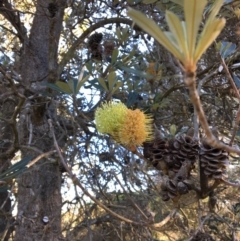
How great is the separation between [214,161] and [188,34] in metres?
0.37

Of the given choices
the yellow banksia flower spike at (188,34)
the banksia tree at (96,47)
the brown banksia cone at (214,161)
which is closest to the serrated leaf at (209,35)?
the yellow banksia flower spike at (188,34)

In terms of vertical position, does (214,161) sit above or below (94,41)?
below

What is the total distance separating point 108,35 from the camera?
2219 mm

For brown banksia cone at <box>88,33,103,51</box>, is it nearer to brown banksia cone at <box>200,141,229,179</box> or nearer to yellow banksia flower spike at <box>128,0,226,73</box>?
brown banksia cone at <box>200,141,229,179</box>

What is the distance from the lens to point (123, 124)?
710mm

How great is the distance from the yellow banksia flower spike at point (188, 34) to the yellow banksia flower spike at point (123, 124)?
369mm

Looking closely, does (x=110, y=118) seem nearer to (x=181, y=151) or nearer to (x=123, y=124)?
(x=123, y=124)

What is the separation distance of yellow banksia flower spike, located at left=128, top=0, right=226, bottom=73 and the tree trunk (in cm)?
139

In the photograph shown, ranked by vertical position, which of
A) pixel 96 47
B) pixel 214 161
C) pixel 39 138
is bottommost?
pixel 214 161

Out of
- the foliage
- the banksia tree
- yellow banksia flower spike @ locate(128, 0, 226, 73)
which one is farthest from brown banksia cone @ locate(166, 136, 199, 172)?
the banksia tree

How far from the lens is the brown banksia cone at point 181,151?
695mm

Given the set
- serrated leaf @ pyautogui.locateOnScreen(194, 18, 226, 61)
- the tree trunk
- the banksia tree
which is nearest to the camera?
serrated leaf @ pyautogui.locateOnScreen(194, 18, 226, 61)

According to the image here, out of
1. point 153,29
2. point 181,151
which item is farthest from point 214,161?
point 153,29

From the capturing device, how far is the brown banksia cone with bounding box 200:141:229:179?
657mm
